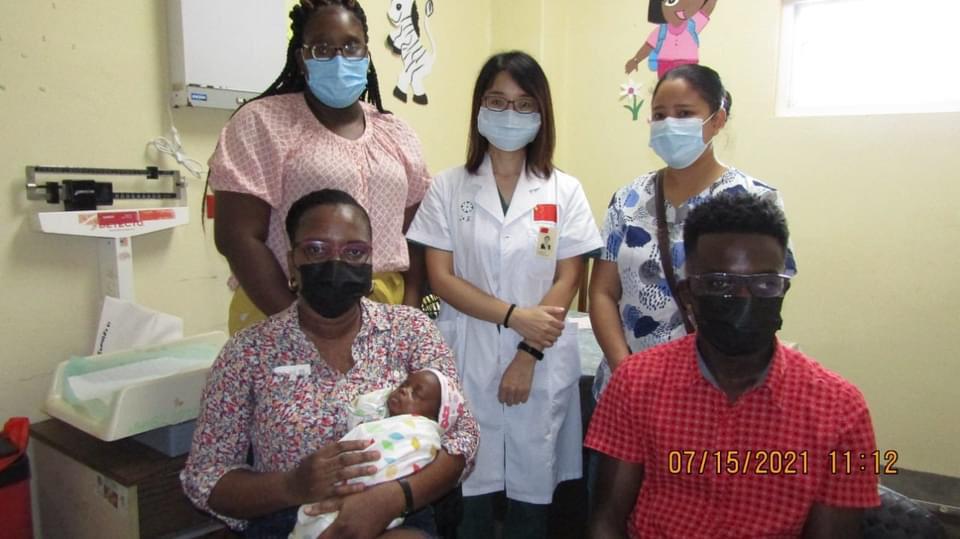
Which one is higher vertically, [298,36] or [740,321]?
[298,36]

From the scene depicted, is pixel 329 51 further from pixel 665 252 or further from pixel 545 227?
pixel 665 252

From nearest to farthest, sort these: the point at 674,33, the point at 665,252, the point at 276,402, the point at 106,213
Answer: the point at 276,402 < the point at 665,252 < the point at 106,213 < the point at 674,33

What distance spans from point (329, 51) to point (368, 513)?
115 centimetres

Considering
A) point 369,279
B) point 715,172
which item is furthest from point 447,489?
point 715,172

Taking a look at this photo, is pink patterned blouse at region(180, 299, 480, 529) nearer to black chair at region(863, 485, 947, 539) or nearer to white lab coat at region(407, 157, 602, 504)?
white lab coat at region(407, 157, 602, 504)

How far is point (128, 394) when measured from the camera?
5.55ft

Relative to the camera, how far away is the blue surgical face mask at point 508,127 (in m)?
1.85

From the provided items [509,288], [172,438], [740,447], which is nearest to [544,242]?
[509,288]

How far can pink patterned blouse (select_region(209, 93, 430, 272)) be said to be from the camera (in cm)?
169

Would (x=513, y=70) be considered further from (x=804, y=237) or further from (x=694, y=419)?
(x=804, y=237)

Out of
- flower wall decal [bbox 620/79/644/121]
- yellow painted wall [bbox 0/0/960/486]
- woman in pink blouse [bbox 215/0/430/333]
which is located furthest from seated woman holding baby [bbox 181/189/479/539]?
flower wall decal [bbox 620/79/644/121]

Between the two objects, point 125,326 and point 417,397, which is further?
point 125,326

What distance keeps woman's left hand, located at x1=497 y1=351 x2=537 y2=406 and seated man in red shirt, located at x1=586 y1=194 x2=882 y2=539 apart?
50cm

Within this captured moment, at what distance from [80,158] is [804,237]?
10.8 ft
